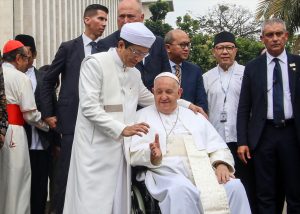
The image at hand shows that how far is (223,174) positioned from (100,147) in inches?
44.7

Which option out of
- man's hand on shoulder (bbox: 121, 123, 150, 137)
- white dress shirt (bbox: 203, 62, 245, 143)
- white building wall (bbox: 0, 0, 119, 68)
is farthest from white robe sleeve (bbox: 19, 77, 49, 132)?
white building wall (bbox: 0, 0, 119, 68)

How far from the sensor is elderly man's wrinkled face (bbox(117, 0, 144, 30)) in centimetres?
574

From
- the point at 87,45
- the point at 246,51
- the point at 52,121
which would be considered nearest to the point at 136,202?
the point at 52,121

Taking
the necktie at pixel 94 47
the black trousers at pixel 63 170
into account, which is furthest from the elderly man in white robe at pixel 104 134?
the necktie at pixel 94 47

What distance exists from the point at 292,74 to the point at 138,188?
2002mm

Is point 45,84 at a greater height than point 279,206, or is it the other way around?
point 45,84

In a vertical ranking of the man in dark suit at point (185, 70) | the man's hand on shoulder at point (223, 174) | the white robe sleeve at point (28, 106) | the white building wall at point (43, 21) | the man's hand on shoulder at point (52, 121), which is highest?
the white building wall at point (43, 21)

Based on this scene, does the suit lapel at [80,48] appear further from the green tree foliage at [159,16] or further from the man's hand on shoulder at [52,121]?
the green tree foliage at [159,16]

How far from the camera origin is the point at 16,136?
6.04 meters

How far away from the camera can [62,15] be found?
40.5 ft

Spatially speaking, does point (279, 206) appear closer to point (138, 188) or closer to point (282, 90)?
point (282, 90)

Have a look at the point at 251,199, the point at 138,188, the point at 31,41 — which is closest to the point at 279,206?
the point at 251,199

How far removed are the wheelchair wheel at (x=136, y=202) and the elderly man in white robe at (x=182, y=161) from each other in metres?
0.12

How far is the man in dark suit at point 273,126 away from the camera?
5582 mm
